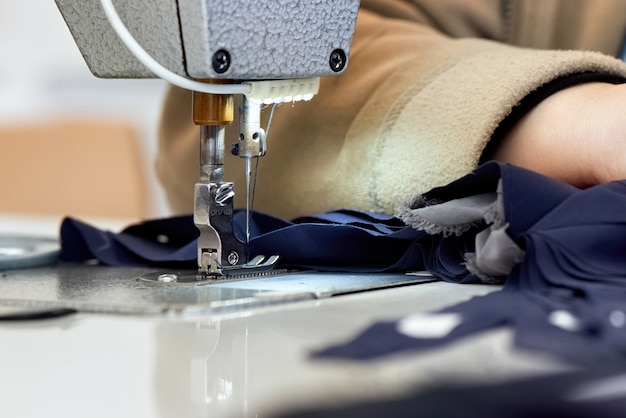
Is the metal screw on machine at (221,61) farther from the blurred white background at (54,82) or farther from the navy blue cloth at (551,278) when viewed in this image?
the blurred white background at (54,82)

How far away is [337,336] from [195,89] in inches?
12.7

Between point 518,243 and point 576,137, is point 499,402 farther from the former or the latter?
point 576,137

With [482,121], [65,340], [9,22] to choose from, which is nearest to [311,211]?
[482,121]

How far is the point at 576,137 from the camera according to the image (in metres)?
0.98

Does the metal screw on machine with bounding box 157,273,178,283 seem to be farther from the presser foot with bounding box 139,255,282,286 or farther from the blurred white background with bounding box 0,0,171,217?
the blurred white background with bounding box 0,0,171,217

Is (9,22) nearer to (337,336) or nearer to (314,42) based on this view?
(314,42)

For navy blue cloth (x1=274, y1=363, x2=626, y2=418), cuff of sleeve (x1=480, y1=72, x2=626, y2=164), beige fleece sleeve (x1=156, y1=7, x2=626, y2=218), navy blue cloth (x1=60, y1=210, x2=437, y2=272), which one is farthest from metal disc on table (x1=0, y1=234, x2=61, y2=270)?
navy blue cloth (x1=274, y1=363, x2=626, y2=418)

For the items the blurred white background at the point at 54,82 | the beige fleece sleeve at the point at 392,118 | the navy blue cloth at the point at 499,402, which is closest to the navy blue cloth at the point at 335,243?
the beige fleece sleeve at the point at 392,118

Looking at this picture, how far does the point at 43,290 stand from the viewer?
914 mm

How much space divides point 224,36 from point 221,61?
23 millimetres

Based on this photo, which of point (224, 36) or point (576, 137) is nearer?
point (224, 36)

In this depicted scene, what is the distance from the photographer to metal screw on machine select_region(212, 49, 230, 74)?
0.85 m

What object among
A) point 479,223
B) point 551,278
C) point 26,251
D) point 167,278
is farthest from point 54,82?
point 551,278

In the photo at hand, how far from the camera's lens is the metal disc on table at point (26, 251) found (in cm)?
113
